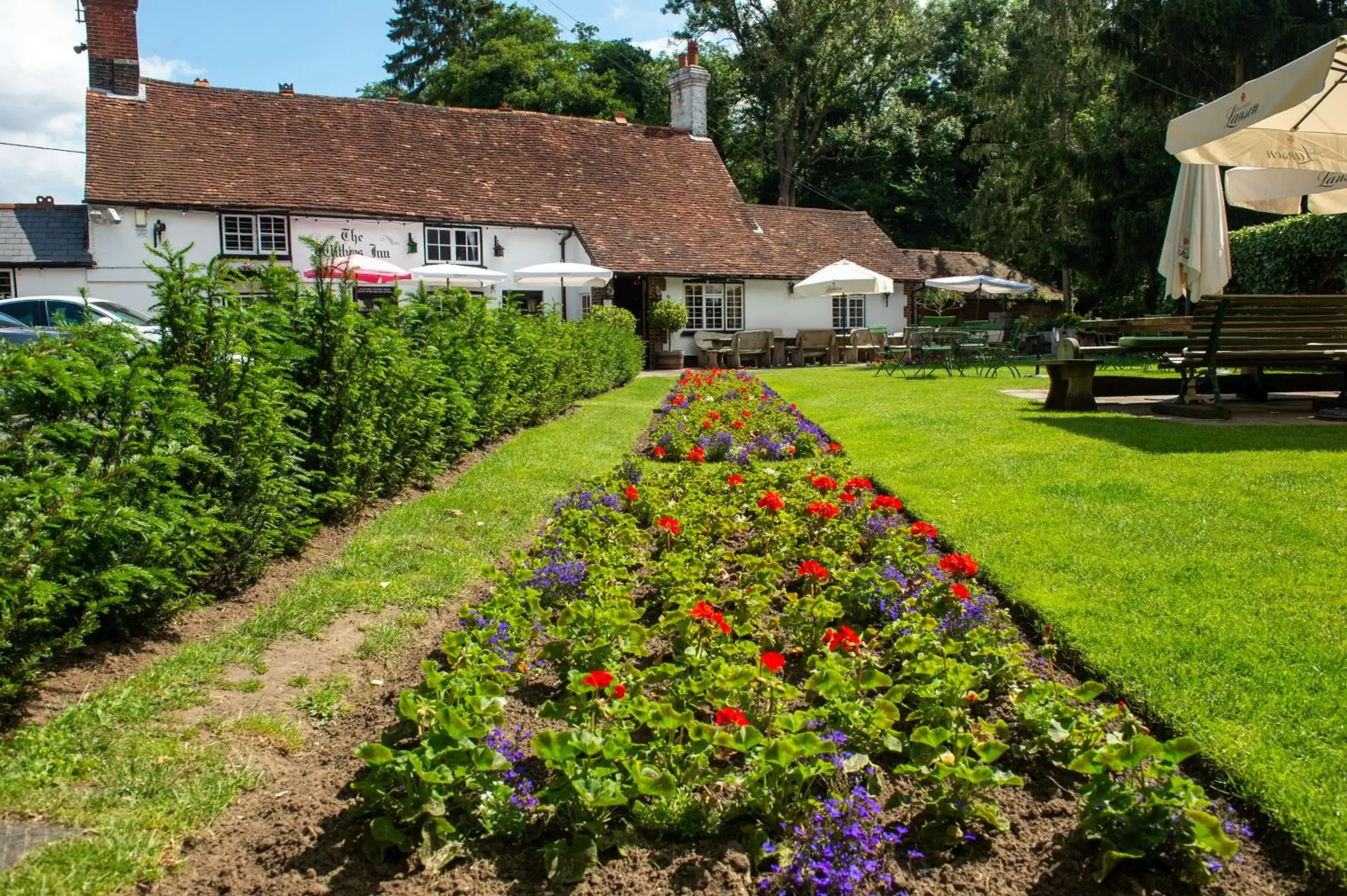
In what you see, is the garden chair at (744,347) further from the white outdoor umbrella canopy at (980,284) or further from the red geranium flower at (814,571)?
the red geranium flower at (814,571)

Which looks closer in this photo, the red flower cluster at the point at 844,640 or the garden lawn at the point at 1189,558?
the garden lawn at the point at 1189,558

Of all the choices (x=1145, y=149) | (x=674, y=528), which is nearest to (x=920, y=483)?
(x=674, y=528)

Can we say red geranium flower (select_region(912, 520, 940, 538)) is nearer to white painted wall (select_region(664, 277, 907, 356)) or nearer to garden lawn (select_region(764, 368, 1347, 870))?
garden lawn (select_region(764, 368, 1347, 870))

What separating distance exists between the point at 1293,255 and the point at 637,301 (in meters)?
16.5

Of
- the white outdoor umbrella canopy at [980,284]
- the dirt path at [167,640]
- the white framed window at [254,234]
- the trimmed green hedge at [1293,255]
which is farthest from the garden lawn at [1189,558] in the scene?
the white framed window at [254,234]

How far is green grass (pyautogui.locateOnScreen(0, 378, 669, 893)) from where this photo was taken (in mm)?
2379

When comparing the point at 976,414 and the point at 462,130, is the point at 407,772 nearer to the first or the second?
the point at 976,414

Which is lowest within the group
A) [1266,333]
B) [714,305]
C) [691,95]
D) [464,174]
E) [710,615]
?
[710,615]

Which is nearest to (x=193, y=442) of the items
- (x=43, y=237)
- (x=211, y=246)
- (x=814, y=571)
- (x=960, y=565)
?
(x=814, y=571)

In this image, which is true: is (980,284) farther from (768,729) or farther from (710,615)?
(768,729)

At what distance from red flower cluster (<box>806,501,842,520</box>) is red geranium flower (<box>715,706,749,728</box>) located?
7.11ft

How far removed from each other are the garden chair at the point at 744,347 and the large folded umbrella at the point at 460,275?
6.64 m

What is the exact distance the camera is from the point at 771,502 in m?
4.97

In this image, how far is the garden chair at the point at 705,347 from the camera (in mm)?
25531
